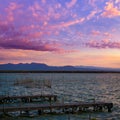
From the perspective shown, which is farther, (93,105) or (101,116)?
(93,105)

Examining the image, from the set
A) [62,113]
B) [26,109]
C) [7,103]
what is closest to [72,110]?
[62,113]

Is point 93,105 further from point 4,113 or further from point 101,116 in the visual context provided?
point 4,113

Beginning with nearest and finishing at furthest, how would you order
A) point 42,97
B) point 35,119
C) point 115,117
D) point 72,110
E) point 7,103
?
point 35,119 → point 115,117 → point 72,110 → point 7,103 → point 42,97

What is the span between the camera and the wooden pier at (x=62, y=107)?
141 feet

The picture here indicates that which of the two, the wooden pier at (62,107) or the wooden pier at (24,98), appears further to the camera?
the wooden pier at (24,98)

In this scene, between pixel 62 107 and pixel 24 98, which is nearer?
pixel 62 107

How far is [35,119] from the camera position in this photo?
41.0 metres

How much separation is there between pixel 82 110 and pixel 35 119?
10985 millimetres

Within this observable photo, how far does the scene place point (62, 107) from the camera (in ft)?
153

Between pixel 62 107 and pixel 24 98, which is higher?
pixel 62 107

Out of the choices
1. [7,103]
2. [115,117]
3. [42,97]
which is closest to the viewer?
[115,117]

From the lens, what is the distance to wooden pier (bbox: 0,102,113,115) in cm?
4306

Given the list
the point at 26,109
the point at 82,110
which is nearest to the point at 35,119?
the point at 26,109

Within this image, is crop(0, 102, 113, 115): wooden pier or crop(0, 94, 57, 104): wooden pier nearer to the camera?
crop(0, 102, 113, 115): wooden pier
